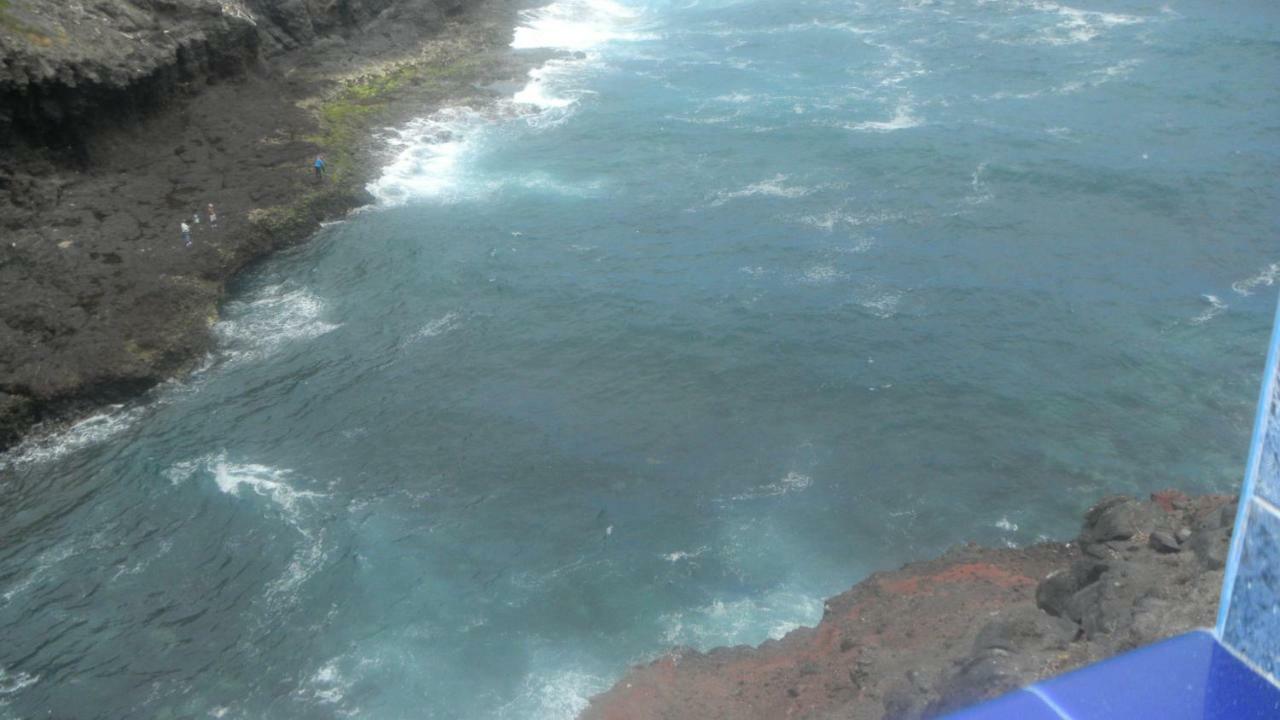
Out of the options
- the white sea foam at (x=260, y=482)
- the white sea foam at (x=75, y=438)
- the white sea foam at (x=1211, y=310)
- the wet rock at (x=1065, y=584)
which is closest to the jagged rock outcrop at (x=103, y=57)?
the white sea foam at (x=75, y=438)

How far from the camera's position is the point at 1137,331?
32656mm

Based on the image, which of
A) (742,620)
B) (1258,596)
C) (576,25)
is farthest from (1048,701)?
(576,25)

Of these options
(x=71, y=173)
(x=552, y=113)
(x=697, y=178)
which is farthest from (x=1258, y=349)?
(x=71, y=173)

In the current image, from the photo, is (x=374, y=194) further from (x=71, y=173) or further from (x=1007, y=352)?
(x=1007, y=352)

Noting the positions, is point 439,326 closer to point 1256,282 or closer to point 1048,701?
point 1256,282

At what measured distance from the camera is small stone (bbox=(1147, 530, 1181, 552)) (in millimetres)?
20469

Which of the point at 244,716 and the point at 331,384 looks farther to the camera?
the point at 331,384

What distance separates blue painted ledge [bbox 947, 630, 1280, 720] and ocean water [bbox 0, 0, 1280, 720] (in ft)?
61.5

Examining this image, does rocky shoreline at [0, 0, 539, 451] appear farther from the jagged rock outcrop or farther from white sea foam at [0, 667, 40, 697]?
white sea foam at [0, 667, 40, 697]

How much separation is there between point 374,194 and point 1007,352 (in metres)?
27.2

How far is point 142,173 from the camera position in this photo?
39594 millimetres

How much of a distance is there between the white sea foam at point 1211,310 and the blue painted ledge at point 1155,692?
33.2 metres

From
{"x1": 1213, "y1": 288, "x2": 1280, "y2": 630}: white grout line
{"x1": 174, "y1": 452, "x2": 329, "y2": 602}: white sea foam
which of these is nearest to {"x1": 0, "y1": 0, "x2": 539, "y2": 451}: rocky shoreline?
{"x1": 174, "y1": 452, "x2": 329, "y2": 602}: white sea foam

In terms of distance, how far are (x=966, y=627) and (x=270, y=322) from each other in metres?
25.6
